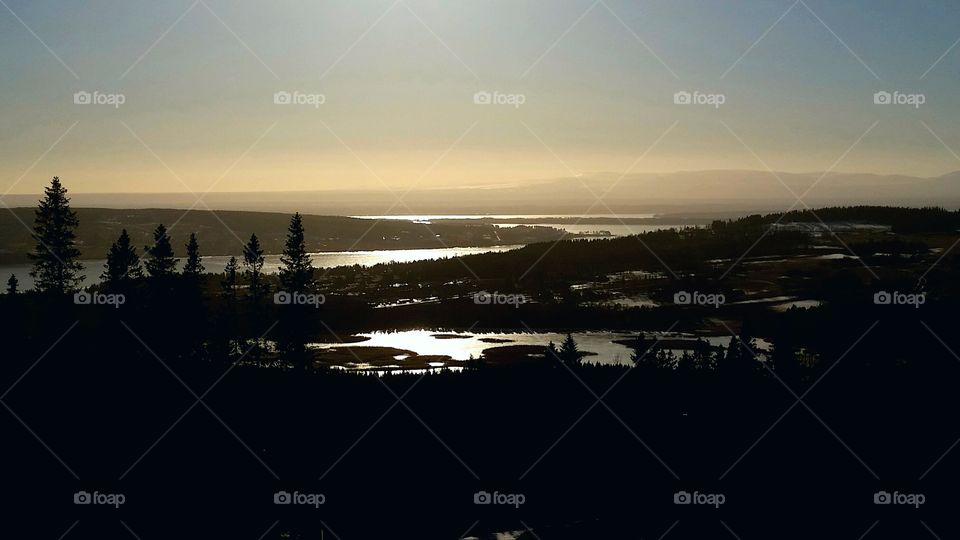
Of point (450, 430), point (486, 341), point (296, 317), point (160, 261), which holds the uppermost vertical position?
point (160, 261)

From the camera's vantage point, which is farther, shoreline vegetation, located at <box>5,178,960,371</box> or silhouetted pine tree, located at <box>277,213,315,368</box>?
shoreline vegetation, located at <box>5,178,960,371</box>

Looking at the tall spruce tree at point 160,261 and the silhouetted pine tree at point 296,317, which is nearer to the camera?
the silhouetted pine tree at point 296,317

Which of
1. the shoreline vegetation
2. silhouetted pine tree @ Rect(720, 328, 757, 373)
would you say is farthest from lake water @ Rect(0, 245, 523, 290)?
silhouetted pine tree @ Rect(720, 328, 757, 373)

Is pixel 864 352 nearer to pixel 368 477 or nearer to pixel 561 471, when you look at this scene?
pixel 561 471

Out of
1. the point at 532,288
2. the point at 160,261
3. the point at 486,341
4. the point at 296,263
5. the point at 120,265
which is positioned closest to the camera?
the point at 120,265

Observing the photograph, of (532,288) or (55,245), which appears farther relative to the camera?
(532,288)

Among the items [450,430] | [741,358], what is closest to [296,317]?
[450,430]

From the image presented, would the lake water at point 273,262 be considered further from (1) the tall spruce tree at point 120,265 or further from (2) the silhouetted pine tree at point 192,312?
(2) the silhouetted pine tree at point 192,312

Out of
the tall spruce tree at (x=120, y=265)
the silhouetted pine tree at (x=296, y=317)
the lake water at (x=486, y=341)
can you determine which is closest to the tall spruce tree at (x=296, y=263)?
the silhouetted pine tree at (x=296, y=317)

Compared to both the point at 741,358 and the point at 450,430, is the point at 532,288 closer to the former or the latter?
the point at 741,358

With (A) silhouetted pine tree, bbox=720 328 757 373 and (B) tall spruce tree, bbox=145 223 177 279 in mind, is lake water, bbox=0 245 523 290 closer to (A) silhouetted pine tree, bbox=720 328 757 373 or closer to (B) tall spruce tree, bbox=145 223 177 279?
(B) tall spruce tree, bbox=145 223 177 279
